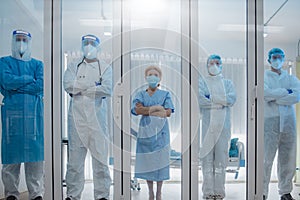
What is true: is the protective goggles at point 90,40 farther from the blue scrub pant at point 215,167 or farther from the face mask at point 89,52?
the blue scrub pant at point 215,167

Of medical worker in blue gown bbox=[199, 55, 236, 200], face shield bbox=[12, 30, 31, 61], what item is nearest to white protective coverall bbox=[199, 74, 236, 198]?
medical worker in blue gown bbox=[199, 55, 236, 200]

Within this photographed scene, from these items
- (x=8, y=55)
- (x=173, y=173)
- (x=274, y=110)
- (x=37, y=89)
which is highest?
(x=8, y=55)

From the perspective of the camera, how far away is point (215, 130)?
2.82 meters

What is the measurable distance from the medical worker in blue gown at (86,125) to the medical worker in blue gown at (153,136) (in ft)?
0.96

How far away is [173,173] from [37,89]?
144cm

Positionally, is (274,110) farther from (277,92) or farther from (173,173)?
(173,173)

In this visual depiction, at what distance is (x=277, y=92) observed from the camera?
2.82 meters

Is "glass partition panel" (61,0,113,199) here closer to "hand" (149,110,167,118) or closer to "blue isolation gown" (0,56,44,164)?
"blue isolation gown" (0,56,44,164)

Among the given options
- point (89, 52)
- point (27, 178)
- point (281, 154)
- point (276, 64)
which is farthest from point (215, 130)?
point (27, 178)

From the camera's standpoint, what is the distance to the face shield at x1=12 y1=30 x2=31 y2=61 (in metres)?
2.72

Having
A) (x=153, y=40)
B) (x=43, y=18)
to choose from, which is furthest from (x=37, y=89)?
Result: (x=153, y=40)

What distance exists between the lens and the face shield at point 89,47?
2.74 metres

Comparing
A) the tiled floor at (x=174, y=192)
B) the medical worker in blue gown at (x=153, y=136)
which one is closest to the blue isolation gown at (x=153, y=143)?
the medical worker in blue gown at (x=153, y=136)

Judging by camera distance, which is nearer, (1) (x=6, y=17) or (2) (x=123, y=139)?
(2) (x=123, y=139)
